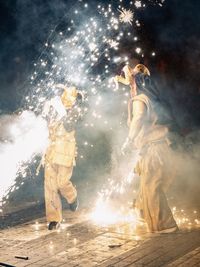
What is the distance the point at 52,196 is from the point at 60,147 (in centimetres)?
118

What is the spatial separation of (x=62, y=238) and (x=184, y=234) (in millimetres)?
2454

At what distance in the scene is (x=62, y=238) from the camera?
279 inches

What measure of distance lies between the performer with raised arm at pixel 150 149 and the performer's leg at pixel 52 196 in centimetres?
219

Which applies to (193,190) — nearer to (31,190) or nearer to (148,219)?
(148,219)

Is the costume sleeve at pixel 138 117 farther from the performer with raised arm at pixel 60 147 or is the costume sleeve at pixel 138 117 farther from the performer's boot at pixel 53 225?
the performer's boot at pixel 53 225

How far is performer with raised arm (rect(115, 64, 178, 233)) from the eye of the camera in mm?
6695

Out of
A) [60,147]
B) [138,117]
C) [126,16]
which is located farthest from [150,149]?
[126,16]

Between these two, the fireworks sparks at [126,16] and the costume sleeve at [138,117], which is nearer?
the costume sleeve at [138,117]

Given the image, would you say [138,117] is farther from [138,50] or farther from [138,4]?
[138,4]

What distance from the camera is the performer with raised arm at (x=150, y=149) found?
670 centimetres

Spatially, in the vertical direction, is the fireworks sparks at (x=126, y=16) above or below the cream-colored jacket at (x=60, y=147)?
above

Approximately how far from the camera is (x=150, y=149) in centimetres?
692

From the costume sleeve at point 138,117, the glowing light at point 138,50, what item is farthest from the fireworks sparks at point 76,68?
the costume sleeve at point 138,117

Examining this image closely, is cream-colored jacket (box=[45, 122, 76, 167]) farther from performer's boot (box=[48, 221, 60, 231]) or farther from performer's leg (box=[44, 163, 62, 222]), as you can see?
performer's boot (box=[48, 221, 60, 231])
